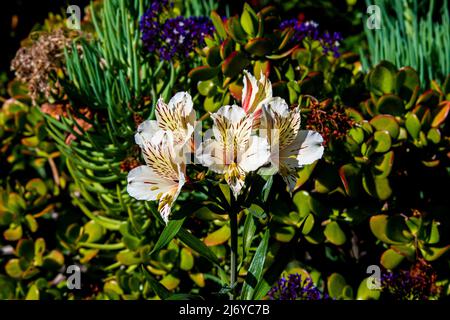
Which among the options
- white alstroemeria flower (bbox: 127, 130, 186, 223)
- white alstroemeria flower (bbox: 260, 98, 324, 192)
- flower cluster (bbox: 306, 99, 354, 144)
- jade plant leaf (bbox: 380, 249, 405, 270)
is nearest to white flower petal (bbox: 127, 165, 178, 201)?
white alstroemeria flower (bbox: 127, 130, 186, 223)

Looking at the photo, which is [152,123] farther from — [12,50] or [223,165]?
[12,50]

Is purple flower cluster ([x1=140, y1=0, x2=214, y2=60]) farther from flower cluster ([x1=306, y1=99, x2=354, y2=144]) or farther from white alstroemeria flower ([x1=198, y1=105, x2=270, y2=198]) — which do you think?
white alstroemeria flower ([x1=198, y1=105, x2=270, y2=198])

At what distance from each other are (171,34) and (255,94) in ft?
2.22

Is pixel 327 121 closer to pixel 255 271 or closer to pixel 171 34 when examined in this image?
pixel 255 271

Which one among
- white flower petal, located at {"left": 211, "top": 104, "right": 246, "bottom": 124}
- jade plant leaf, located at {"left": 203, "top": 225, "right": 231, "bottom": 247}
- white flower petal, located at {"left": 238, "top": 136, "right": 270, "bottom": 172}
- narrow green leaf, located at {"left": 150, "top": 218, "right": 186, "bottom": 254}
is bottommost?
jade plant leaf, located at {"left": 203, "top": 225, "right": 231, "bottom": 247}

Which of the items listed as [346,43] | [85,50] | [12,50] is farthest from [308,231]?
[12,50]

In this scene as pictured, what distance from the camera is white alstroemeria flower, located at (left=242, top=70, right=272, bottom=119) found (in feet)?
3.95

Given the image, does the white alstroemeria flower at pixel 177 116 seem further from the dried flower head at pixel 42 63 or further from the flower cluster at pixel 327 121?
the dried flower head at pixel 42 63

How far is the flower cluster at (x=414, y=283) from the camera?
5.27 feet

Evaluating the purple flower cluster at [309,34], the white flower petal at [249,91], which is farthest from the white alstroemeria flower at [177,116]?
the purple flower cluster at [309,34]


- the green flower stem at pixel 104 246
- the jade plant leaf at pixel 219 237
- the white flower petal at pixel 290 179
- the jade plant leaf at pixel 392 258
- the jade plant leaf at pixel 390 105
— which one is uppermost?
the jade plant leaf at pixel 390 105

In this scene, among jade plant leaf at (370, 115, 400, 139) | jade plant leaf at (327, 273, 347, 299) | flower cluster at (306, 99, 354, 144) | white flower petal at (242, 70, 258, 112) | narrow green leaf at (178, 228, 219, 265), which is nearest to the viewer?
white flower petal at (242, 70, 258, 112)

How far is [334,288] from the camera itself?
171cm

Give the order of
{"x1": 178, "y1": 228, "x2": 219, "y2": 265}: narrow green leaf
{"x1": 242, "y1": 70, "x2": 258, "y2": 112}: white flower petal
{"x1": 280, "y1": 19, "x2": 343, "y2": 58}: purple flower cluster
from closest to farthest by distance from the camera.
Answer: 1. {"x1": 242, "y1": 70, "x2": 258, "y2": 112}: white flower petal
2. {"x1": 178, "y1": 228, "x2": 219, "y2": 265}: narrow green leaf
3. {"x1": 280, "y1": 19, "x2": 343, "y2": 58}: purple flower cluster
